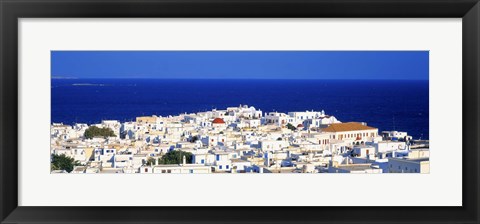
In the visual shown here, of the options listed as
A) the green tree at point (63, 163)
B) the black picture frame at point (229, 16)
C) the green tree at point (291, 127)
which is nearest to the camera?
the black picture frame at point (229, 16)

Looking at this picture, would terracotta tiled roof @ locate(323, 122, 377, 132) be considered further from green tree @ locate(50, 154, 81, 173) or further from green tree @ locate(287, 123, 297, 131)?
green tree @ locate(50, 154, 81, 173)

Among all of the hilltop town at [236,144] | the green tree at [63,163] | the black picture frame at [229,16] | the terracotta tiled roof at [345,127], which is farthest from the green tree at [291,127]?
the green tree at [63,163]

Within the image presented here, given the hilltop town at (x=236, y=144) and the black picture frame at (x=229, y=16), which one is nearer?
the black picture frame at (x=229, y=16)

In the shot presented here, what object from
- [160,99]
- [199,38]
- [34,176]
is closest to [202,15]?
[199,38]

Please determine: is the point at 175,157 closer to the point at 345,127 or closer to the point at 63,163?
the point at 63,163

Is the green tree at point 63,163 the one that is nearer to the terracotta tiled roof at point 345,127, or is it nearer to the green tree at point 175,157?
the green tree at point 175,157

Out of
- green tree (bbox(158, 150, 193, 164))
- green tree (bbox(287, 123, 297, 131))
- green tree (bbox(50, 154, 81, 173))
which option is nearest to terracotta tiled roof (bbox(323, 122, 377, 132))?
green tree (bbox(287, 123, 297, 131))
